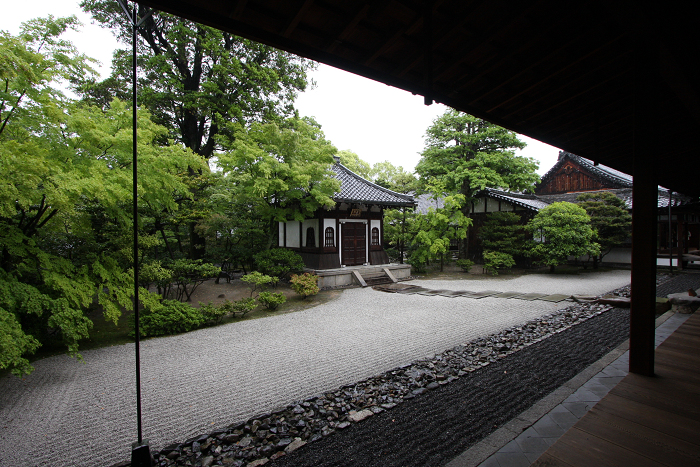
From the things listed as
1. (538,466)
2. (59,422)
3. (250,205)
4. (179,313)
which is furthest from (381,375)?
(250,205)

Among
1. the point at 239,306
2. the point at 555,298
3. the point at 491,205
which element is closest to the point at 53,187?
the point at 239,306

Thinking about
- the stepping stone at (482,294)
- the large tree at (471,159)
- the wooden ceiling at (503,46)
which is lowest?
the stepping stone at (482,294)

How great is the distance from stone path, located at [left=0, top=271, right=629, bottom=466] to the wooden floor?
2716mm

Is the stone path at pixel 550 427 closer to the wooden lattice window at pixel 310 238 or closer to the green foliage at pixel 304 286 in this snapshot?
the green foliage at pixel 304 286

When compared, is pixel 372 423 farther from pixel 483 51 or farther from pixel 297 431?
pixel 483 51

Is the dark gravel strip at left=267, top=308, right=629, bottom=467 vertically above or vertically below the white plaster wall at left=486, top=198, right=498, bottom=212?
below

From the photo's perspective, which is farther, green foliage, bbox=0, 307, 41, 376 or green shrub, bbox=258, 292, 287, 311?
green shrub, bbox=258, 292, 287, 311

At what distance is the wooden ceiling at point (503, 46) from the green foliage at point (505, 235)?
488 inches

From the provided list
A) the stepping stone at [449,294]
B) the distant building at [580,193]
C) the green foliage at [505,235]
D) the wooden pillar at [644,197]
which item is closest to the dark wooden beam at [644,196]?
the wooden pillar at [644,197]

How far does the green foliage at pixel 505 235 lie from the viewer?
599 inches

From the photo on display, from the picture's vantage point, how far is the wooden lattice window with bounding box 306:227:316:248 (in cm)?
1330

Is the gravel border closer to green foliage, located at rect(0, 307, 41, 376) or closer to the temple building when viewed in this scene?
green foliage, located at rect(0, 307, 41, 376)

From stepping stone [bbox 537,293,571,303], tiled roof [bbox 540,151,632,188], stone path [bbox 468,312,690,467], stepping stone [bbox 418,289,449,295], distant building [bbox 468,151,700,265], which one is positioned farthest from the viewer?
tiled roof [bbox 540,151,632,188]

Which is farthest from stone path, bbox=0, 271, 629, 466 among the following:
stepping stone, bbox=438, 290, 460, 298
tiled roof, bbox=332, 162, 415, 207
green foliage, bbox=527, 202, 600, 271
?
green foliage, bbox=527, 202, 600, 271
